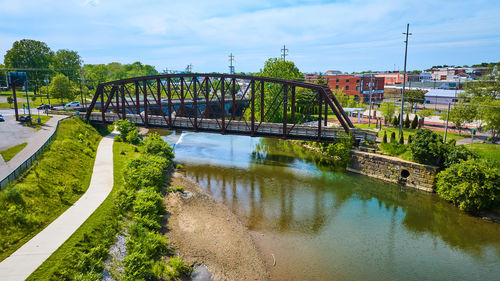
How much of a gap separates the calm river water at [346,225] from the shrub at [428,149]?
3604 mm

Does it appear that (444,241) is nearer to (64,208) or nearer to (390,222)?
(390,222)

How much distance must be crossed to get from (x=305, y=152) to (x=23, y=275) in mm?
40777

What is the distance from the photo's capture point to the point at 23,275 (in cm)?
1592

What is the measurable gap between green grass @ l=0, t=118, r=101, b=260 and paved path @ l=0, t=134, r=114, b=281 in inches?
20.7

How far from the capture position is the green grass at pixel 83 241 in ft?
54.2

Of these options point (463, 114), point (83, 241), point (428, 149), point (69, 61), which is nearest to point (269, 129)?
point (428, 149)

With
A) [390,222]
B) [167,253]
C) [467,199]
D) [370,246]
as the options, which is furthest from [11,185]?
[467,199]

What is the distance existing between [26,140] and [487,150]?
51.7 metres

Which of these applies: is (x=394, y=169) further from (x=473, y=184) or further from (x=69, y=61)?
(x=69, y=61)

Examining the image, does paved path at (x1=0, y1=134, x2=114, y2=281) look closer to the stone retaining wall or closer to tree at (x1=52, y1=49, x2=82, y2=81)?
the stone retaining wall

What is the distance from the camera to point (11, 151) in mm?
31875

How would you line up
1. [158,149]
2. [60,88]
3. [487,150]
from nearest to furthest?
[487,150]
[158,149]
[60,88]

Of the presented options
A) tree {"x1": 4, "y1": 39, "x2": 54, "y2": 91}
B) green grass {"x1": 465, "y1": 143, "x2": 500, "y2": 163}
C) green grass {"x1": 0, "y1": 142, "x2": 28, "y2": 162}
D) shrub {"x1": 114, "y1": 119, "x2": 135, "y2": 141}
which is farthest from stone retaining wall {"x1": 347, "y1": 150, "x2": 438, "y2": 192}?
tree {"x1": 4, "y1": 39, "x2": 54, "y2": 91}

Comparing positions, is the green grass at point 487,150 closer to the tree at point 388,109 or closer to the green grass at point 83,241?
the tree at point 388,109
